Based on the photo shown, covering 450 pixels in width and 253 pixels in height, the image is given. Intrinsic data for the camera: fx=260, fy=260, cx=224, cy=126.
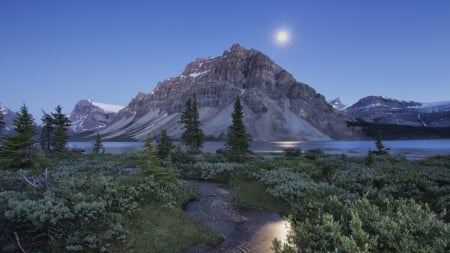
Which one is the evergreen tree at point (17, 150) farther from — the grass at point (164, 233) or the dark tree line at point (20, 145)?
the grass at point (164, 233)

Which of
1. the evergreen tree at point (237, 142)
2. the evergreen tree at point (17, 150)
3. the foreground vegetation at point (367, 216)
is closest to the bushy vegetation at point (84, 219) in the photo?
the foreground vegetation at point (367, 216)

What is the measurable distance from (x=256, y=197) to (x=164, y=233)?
972cm

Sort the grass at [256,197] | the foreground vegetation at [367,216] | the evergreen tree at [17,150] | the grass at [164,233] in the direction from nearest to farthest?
the foreground vegetation at [367,216] < the grass at [164,233] < the grass at [256,197] < the evergreen tree at [17,150]

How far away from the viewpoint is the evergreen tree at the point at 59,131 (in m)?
48.0

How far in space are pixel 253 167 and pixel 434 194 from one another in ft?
55.4

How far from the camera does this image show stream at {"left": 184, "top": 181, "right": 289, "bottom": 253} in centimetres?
1148

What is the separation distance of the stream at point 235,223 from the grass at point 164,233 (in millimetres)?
524

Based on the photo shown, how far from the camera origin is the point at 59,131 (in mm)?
48344

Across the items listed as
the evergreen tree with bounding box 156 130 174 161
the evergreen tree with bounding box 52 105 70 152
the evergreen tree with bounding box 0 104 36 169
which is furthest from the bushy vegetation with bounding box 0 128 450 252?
the evergreen tree with bounding box 52 105 70 152

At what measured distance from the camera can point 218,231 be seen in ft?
43.2

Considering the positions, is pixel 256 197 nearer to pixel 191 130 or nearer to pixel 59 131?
pixel 191 130

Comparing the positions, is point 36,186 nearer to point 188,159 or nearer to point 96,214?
point 96,214

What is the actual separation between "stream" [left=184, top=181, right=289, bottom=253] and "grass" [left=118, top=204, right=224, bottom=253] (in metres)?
0.52

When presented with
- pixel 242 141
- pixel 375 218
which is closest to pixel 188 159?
pixel 242 141
